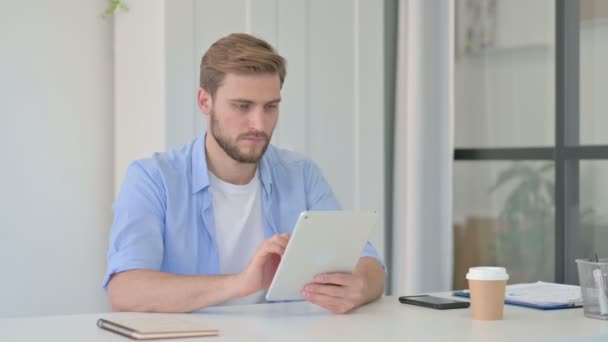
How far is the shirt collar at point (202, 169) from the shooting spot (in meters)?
2.27

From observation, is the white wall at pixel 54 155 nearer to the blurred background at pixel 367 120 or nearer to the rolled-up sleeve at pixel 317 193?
the blurred background at pixel 367 120

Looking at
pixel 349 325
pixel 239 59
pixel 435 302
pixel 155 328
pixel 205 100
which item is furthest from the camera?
pixel 205 100

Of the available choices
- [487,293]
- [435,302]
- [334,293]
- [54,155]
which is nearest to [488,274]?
[487,293]

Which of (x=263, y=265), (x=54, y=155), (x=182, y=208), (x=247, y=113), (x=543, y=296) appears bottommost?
(x=543, y=296)

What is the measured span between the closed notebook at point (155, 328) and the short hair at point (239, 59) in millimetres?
752

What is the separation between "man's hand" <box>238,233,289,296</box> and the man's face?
42 centimetres

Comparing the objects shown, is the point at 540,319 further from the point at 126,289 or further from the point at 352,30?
the point at 352,30

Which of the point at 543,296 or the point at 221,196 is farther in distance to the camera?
the point at 221,196

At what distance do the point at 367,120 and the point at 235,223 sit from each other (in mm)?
1318

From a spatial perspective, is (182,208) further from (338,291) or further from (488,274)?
(488,274)

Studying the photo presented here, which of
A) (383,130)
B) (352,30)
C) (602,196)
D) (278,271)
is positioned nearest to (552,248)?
(602,196)

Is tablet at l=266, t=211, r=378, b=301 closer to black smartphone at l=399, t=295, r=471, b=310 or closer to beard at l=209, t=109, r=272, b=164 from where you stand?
black smartphone at l=399, t=295, r=471, b=310

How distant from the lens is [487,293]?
1.82m

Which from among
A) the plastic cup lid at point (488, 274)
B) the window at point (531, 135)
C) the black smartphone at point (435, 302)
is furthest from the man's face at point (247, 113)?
the window at point (531, 135)
